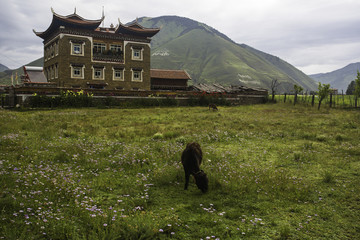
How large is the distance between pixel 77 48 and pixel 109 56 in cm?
583

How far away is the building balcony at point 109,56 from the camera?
44869 millimetres

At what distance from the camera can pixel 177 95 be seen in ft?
125

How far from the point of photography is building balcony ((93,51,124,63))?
44.9m

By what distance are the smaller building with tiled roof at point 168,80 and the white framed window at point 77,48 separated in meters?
15.1

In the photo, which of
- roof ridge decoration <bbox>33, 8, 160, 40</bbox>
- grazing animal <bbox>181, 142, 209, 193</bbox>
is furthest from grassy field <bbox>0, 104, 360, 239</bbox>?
roof ridge decoration <bbox>33, 8, 160, 40</bbox>

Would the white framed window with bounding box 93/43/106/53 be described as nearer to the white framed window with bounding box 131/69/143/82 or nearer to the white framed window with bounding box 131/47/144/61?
the white framed window with bounding box 131/47/144/61

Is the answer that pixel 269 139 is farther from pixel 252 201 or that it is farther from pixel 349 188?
pixel 252 201

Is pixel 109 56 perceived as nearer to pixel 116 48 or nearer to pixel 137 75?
pixel 116 48

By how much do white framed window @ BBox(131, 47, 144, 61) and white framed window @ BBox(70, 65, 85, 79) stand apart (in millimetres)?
10277

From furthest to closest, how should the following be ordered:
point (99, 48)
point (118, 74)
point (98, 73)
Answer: point (118, 74)
point (99, 48)
point (98, 73)

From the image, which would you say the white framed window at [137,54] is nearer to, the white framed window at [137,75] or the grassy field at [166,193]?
the white framed window at [137,75]

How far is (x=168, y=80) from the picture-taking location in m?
54.1

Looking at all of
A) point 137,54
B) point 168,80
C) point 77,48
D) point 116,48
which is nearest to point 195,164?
point 77,48

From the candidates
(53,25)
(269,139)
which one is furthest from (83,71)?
(269,139)
